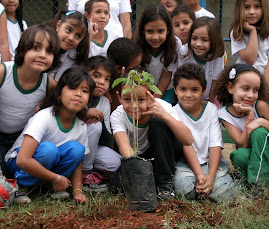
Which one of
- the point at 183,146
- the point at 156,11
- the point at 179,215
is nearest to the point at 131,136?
the point at 183,146

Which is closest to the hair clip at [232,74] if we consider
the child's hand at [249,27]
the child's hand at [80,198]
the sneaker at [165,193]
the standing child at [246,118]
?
the standing child at [246,118]

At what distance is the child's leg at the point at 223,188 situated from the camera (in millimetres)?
2936

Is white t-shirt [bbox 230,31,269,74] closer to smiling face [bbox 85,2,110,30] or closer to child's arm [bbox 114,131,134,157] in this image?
smiling face [bbox 85,2,110,30]

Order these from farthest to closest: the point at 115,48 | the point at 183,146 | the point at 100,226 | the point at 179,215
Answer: the point at 115,48 < the point at 183,146 < the point at 179,215 < the point at 100,226

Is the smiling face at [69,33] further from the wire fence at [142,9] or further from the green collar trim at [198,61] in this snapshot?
the wire fence at [142,9]

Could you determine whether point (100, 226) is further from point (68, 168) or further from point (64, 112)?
point (64, 112)

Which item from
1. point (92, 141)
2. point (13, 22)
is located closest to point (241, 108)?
point (92, 141)

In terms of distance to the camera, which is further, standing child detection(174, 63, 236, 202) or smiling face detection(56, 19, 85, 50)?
smiling face detection(56, 19, 85, 50)

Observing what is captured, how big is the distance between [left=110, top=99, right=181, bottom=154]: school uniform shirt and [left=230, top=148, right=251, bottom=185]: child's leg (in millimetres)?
606

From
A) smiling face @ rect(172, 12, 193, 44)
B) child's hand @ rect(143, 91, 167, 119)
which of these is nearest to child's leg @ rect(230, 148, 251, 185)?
child's hand @ rect(143, 91, 167, 119)

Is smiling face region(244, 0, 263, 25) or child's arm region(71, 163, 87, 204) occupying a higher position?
smiling face region(244, 0, 263, 25)

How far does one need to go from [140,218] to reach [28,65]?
1508 mm

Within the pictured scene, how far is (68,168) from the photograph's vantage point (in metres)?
3.02

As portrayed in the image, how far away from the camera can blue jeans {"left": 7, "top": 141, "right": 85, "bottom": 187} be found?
2855 millimetres
